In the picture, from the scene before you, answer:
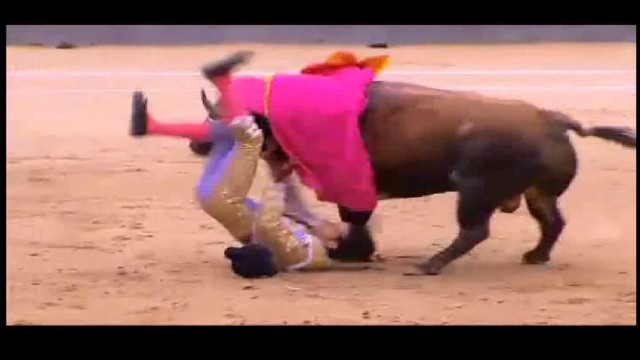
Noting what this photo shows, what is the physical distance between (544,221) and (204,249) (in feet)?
5.17

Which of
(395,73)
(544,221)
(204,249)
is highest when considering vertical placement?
(544,221)

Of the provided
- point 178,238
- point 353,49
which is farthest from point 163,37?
point 178,238

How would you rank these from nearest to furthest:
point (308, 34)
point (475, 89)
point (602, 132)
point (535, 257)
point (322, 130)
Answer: point (322, 130) → point (602, 132) → point (535, 257) → point (475, 89) → point (308, 34)

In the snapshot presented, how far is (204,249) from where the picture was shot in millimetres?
7355

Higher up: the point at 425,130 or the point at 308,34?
the point at 425,130

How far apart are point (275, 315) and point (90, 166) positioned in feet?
14.1

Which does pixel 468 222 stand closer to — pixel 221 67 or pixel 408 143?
pixel 408 143

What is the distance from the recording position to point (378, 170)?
21.8 ft

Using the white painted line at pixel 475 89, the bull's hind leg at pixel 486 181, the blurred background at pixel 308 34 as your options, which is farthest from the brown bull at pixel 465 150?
the blurred background at pixel 308 34

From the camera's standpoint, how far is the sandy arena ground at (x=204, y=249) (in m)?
6.09

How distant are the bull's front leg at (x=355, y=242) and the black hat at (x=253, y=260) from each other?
422mm

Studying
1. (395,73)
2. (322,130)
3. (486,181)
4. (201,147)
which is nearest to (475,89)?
(395,73)

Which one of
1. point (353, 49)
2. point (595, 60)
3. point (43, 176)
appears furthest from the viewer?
point (353, 49)

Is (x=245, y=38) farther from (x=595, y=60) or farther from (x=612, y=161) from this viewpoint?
(x=612, y=161)
